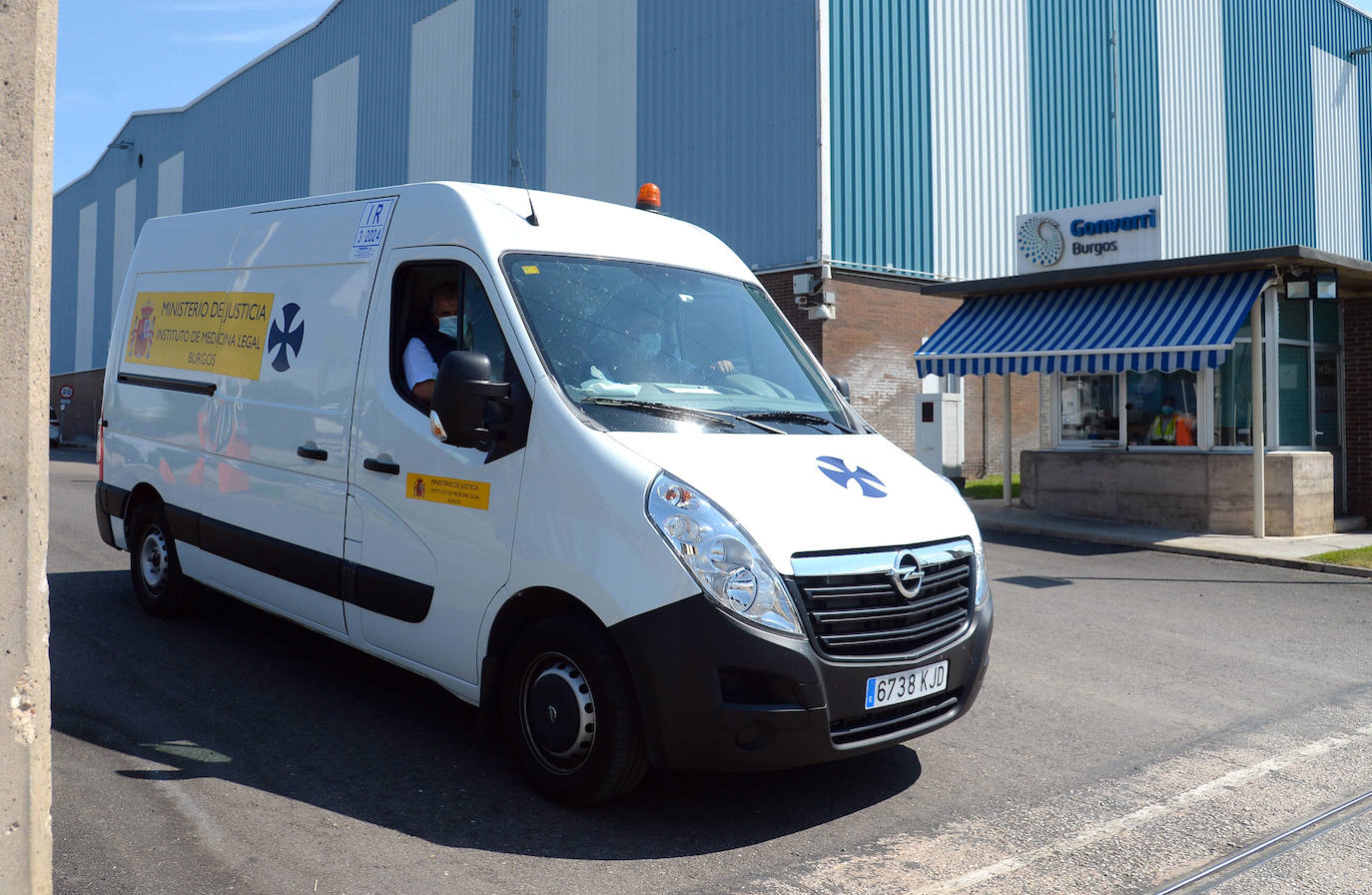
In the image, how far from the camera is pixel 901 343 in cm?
2114

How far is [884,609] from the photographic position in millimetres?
3932

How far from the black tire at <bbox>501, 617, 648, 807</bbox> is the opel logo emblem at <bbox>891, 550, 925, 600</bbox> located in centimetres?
106

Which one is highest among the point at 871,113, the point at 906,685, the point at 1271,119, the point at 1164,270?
the point at 1271,119

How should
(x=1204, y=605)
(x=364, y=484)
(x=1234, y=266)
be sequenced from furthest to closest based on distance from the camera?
(x=1234, y=266) < (x=1204, y=605) < (x=364, y=484)

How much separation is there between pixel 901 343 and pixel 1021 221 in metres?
3.92

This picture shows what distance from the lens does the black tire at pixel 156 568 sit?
687cm

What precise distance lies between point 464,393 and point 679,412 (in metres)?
0.86

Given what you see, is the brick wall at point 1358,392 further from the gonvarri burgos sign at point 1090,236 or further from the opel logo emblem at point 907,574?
the opel logo emblem at point 907,574

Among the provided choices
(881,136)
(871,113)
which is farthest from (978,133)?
(871,113)

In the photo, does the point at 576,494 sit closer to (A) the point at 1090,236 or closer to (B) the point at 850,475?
(B) the point at 850,475

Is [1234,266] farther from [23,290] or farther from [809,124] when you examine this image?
[23,290]

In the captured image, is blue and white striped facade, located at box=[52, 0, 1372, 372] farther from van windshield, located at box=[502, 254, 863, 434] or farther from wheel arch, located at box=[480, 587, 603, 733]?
wheel arch, located at box=[480, 587, 603, 733]

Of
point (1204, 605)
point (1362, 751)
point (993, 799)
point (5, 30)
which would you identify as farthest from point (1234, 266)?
point (5, 30)

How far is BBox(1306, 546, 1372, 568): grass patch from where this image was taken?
11273mm
